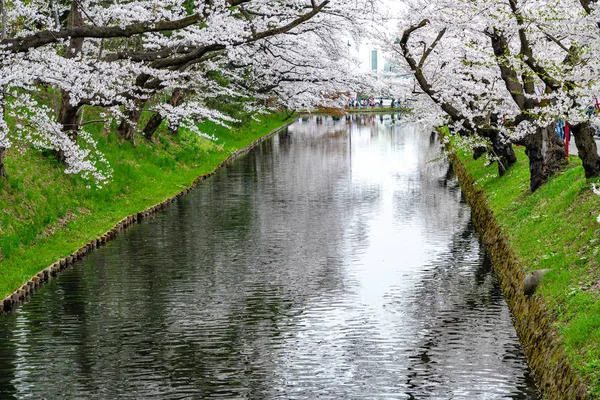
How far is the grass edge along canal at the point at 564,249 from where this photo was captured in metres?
10.7

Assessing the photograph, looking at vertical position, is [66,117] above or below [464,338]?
above

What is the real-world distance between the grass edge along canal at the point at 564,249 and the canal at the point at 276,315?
42.7 inches

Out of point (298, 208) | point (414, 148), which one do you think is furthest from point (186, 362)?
point (414, 148)

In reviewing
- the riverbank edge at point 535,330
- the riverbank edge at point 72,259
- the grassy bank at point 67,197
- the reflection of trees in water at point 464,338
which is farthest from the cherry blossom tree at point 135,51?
the riverbank edge at point 535,330

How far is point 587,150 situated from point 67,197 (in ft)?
47.4

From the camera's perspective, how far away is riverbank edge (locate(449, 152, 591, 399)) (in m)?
10.3

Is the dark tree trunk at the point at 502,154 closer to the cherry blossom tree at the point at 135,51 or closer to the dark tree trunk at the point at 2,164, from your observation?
the cherry blossom tree at the point at 135,51

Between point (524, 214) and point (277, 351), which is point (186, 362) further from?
point (524, 214)

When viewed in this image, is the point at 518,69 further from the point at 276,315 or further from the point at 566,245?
the point at 276,315

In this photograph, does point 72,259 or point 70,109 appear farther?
point 70,109

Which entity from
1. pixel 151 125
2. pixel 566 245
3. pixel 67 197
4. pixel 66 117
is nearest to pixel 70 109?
pixel 66 117

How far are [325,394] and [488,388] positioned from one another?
92.0 inches

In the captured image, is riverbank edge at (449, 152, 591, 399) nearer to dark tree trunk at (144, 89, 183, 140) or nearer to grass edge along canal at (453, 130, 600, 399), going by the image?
grass edge along canal at (453, 130, 600, 399)

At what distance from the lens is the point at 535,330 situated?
13.0 metres
